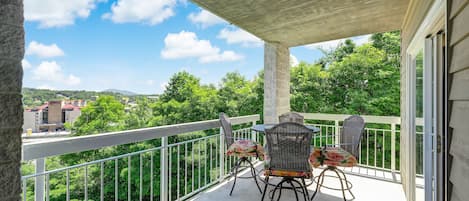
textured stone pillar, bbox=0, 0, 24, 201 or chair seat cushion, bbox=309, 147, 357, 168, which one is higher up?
textured stone pillar, bbox=0, 0, 24, 201

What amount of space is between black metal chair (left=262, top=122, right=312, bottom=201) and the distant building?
32.4ft

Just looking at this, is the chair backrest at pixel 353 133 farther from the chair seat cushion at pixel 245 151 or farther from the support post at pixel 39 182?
the support post at pixel 39 182

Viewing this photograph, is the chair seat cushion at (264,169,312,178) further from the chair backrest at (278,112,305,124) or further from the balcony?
the chair backrest at (278,112,305,124)

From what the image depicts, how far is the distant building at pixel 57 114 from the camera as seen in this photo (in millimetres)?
9723

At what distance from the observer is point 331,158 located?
295 cm

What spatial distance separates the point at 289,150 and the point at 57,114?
1242 centimetres

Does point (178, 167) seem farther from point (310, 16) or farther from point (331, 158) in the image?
point (310, 16)

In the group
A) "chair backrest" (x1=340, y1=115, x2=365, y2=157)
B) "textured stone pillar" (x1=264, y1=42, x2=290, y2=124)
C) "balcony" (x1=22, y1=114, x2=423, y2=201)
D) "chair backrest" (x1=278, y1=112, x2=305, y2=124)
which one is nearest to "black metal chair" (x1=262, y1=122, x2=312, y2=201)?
"balcony" (x1=22, y1=114, x2=423, y2=201)

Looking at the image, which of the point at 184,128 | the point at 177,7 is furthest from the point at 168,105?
the point at 184,128

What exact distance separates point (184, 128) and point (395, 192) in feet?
9.64

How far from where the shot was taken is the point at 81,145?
177 centimetres

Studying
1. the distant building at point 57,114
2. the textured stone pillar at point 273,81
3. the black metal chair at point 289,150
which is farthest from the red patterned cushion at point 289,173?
the distant building at point 57,114

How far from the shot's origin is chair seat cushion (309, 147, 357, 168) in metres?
2.87

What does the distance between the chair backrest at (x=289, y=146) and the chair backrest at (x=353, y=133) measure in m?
1.00
